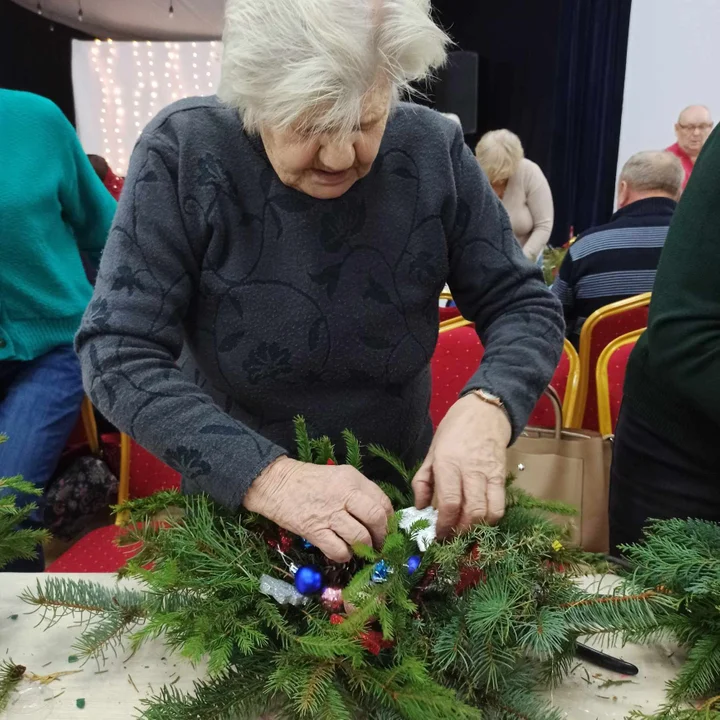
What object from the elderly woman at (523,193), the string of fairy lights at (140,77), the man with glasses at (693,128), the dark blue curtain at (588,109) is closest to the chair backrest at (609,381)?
the elderly woman at (523,193)

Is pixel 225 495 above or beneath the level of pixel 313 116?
beneath

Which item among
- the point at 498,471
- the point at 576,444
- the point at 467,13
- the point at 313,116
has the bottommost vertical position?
the point at 576,444

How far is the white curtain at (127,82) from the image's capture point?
6.24 meters

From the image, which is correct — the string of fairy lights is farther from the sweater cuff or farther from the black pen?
the black pen

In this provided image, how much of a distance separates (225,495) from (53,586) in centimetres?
27

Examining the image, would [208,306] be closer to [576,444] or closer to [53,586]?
[53,586]

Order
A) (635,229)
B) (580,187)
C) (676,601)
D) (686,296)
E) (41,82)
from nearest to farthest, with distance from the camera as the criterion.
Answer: (676,601) → (686,296) → (635,229) → (41,82) → (580,187)

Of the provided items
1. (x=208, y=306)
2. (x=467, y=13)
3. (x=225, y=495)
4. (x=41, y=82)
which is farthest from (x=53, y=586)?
(x=467, y=13)

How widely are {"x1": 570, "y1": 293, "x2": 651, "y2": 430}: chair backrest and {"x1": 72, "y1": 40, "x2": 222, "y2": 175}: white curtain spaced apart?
516 cm

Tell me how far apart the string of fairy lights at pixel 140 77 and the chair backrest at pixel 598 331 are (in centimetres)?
511

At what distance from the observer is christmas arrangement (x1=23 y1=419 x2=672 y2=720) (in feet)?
2.17

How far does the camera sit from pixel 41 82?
6.40m

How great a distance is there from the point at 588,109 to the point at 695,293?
20.9ft

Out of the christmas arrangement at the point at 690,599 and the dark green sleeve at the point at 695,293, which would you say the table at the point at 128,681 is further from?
the dark green sleeve at the point at 695,293
